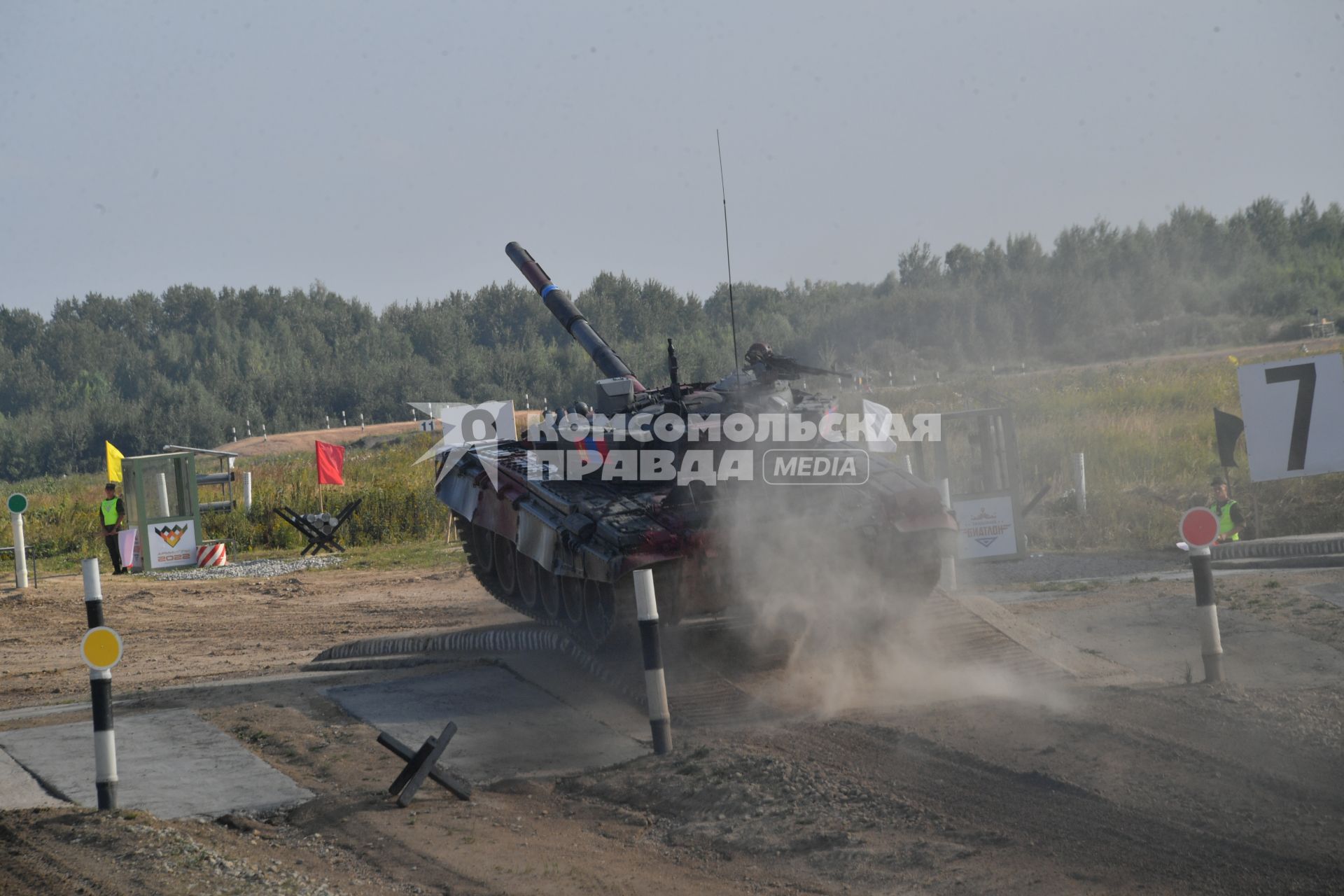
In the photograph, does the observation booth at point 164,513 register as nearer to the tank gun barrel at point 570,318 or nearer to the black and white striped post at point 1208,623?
the tank gun barrel at point 570,318

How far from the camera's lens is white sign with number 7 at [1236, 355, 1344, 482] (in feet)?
39.5

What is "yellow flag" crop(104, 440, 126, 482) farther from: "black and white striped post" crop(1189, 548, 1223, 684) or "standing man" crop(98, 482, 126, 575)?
"black and white striped post" crop(1189, 548, 1223, 684)

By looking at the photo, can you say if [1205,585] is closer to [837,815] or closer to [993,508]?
[837,815]

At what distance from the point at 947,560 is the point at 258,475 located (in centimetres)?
1965

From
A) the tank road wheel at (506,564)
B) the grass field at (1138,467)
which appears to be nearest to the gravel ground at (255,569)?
the tank road wheel at (506,564)

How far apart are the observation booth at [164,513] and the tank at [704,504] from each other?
9.91 metres

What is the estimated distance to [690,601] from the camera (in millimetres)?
8148

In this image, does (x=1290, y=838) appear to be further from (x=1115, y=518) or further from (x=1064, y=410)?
(x=1064, y=410)

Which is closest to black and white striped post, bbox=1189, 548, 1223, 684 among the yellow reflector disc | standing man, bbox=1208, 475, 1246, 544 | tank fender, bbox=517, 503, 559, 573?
tank fender, bbox=517, 503, 559, 573

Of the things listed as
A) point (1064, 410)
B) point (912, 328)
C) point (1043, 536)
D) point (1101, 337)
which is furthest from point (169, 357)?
point (1043, 536)

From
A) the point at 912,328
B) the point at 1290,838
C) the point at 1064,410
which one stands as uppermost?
the point at 912,328

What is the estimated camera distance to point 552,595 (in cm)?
1004

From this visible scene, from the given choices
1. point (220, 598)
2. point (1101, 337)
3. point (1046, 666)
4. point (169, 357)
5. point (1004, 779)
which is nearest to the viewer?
point (1004, 779)

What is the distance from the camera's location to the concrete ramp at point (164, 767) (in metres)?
5.39
